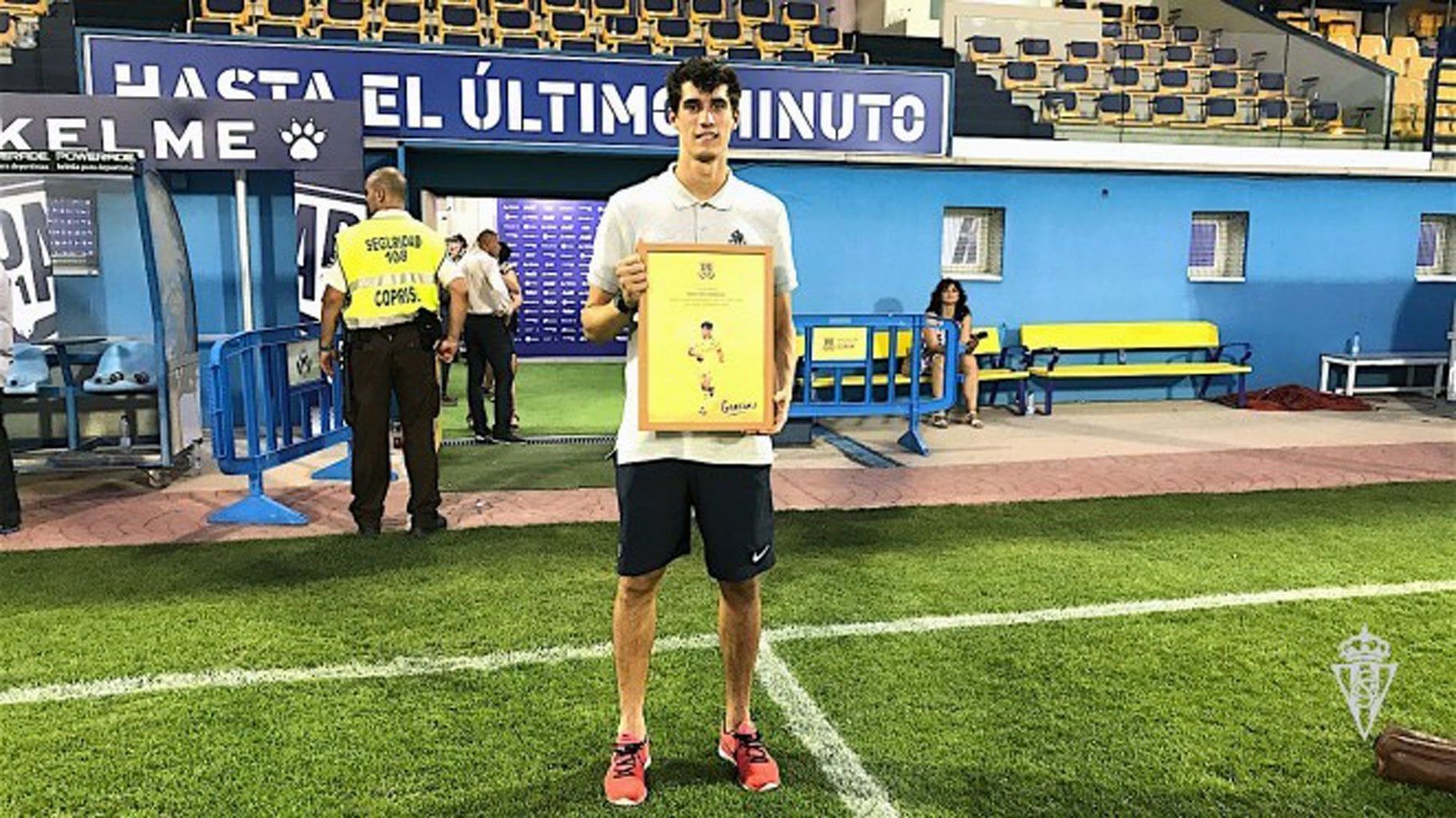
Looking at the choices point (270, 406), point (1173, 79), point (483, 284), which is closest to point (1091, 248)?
point (1173, 79)

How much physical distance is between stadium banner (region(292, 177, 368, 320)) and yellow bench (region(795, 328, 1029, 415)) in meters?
4.07

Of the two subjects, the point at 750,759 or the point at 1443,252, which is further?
the point at 1443,252

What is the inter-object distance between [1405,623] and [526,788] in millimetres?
3813

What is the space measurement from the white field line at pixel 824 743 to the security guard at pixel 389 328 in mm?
2548

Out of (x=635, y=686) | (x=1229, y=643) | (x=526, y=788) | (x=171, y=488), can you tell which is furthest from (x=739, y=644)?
(x=171, y=488)

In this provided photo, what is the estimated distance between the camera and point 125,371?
7.41 meters

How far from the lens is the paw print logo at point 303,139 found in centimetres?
826

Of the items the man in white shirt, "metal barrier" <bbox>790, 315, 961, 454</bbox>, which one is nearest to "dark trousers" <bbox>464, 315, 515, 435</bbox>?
the man in white shirt

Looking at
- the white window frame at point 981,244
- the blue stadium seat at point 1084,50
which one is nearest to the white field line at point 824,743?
the white window frame at point 981,244

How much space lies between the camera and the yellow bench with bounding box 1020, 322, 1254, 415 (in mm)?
11508

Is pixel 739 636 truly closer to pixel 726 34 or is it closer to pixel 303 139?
pixel 303 139

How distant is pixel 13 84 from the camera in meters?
11.0

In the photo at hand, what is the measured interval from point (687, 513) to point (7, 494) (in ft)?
15.8

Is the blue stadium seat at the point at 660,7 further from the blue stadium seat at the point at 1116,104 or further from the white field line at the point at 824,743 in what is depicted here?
the white field line at the point at 824,743
